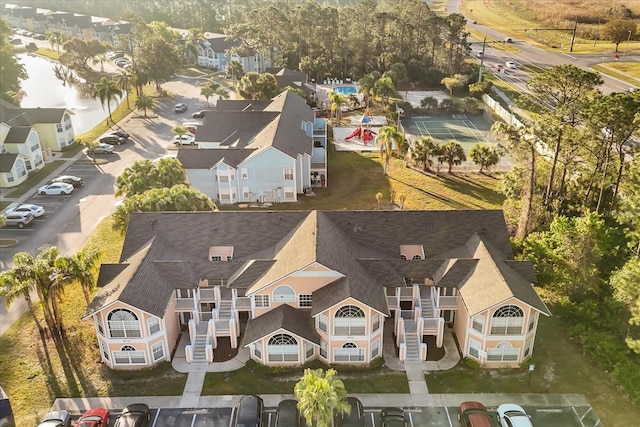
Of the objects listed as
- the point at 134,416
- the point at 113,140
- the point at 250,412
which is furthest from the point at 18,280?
the point at 113,140

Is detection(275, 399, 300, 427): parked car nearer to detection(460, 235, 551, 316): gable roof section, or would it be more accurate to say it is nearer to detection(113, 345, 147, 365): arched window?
detection(113, 345, 147, 365): arched window

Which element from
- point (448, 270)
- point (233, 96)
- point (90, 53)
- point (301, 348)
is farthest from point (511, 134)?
point (90, 53)

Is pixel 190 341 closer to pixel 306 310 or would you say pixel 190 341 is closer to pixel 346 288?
pixel 306 310

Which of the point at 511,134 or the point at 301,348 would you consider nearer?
the point at 301,348

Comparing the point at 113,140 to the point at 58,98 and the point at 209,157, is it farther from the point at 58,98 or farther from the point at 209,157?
the point at 58,98

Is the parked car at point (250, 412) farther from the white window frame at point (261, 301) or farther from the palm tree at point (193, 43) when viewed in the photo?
the palm tree at point (193, 43)

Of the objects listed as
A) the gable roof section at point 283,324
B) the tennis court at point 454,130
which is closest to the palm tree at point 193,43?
the tennis court at point 454,130
